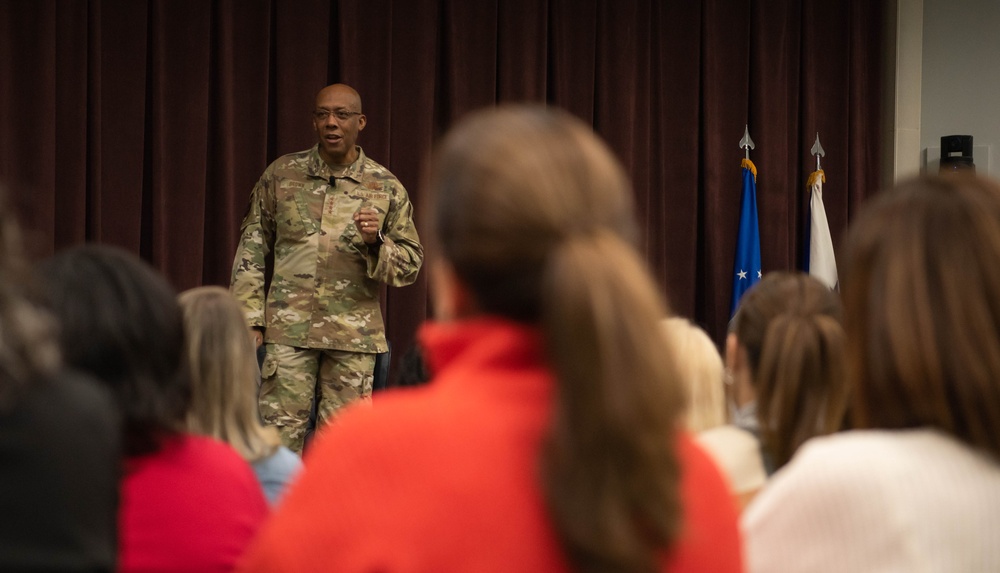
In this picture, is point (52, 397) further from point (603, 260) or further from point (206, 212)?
point (206, 212)

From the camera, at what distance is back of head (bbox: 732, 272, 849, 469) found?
5.45 ft

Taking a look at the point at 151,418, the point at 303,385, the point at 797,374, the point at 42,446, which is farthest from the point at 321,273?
the point at 42,446

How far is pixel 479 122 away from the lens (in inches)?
35.1

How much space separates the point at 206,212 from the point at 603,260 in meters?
4.78

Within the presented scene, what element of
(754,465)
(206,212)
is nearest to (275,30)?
(206,212)

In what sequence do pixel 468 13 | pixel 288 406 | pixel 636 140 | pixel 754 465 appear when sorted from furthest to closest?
pixel 636 140, pixel 468 13, pixel 288 406, pixel 754 465

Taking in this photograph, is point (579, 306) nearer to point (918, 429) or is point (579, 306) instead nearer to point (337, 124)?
point (918, 429)

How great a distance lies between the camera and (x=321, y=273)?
4449 mm

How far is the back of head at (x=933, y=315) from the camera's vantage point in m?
1.01

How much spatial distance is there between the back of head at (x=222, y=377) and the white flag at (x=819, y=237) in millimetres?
5089

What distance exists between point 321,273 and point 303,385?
1.46 ft

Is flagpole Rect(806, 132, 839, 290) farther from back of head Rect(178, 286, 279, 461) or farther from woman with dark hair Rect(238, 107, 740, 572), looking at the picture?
woman with dark hair Rect(238, 107, 740, 572)

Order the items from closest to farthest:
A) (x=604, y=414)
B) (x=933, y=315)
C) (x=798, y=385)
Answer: (x=604, y=414) → (x=933, y=315) → (x=798, y=385)

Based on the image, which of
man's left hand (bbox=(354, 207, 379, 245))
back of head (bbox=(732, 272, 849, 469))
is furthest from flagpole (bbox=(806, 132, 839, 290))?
back of head (bbox=(732, 272, 849, 469))
